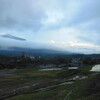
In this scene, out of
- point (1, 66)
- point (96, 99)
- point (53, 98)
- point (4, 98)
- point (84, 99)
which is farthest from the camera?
point (1, 66)

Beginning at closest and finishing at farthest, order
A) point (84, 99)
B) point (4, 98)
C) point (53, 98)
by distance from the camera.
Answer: point (84, 99)
point (53, 98)
point (4, 98)

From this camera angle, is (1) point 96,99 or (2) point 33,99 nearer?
(1) point 96,99

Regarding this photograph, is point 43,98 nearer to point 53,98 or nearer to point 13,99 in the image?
point 53,98

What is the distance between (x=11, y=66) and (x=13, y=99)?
7436cm

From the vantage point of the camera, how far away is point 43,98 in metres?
24.7

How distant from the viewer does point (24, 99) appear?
80.6 feet

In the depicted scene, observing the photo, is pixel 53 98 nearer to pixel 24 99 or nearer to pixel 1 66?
pixel 24 99

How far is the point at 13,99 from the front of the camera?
25.1m

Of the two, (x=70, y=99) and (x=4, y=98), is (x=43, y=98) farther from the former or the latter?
(x=4, y=98)

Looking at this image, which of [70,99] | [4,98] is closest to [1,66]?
[4,98]

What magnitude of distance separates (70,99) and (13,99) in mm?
7939

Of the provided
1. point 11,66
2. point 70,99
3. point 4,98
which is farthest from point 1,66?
point 70,99

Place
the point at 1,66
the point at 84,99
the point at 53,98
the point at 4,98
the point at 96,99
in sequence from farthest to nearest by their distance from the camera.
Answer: the point at 1,66
the point at 4,98
the point at 53,98
the point at 84,99
the point at 96,99

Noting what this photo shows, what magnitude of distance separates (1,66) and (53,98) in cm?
7437
